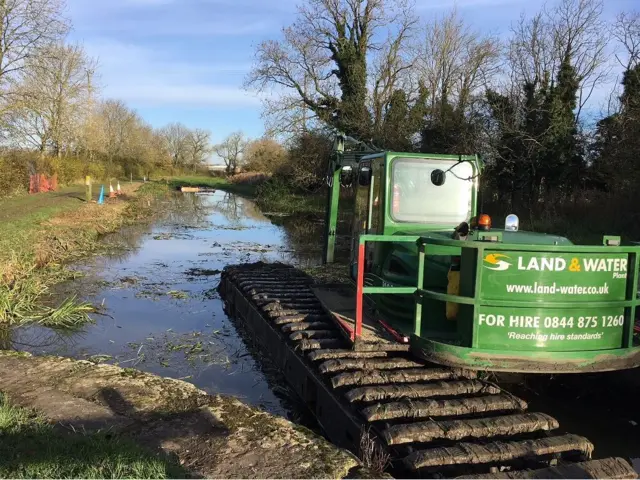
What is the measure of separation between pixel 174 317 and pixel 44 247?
17.7ft

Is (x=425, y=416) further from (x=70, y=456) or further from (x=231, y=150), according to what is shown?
(x=231, y=150)

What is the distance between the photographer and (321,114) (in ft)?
100

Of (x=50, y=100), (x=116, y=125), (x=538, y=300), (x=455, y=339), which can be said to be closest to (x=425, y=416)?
(x=455, y=339)

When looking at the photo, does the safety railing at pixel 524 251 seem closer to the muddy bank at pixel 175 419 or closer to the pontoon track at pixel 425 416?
the pontoon track at pixel 425 416

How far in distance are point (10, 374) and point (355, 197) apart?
400 centimetres

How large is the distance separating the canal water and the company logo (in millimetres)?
2222

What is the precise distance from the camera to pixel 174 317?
28.4 ft

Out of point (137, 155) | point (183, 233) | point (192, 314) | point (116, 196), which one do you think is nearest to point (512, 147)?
point (183, 233)

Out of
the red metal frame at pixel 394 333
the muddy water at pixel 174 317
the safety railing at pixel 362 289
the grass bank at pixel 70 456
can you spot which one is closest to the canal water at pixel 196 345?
the muddy water at pixel 174 317

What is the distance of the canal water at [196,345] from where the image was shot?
18.6 ft

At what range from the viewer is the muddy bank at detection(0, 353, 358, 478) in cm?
342

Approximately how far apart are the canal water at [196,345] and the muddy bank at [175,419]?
47.1 inches

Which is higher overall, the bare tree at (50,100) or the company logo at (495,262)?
the bare tree at (50,100)

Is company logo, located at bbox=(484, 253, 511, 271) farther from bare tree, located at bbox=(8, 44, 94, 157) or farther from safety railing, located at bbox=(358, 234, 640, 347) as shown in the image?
bare tree, located at bbox=(8, 44, 94, 157)
